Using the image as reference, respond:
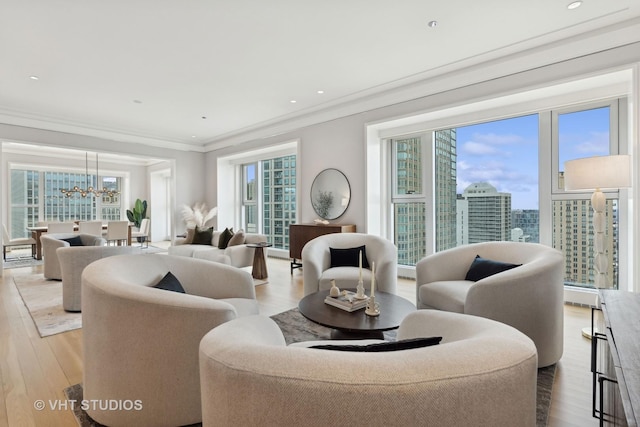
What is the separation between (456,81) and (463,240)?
2.12 meters

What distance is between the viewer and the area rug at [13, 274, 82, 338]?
2.94 meters

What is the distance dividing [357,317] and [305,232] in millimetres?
3067

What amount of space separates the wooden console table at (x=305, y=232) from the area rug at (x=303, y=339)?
163cm

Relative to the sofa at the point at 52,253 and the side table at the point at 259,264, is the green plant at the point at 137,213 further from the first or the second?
the side table at the point at 259,264

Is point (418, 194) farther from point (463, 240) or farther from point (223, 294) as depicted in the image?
point (223, 294)

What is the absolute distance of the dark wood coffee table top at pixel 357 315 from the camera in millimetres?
1946

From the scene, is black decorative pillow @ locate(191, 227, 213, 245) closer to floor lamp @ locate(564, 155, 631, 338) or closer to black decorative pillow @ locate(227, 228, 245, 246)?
black decorative pillow @ locate(227, 228, 245, 246)

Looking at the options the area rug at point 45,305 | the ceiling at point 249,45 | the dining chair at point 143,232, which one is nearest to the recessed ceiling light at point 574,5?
the ceiling at point 249,45

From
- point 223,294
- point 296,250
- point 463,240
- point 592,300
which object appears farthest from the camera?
point 296,250

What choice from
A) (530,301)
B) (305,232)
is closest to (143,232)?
(305,232)

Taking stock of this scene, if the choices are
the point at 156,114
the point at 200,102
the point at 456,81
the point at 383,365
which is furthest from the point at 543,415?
the point at 156,114

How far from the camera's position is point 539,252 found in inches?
101

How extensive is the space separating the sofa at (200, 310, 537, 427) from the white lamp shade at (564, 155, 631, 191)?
2521 millimetres

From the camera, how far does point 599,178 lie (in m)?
2.61
